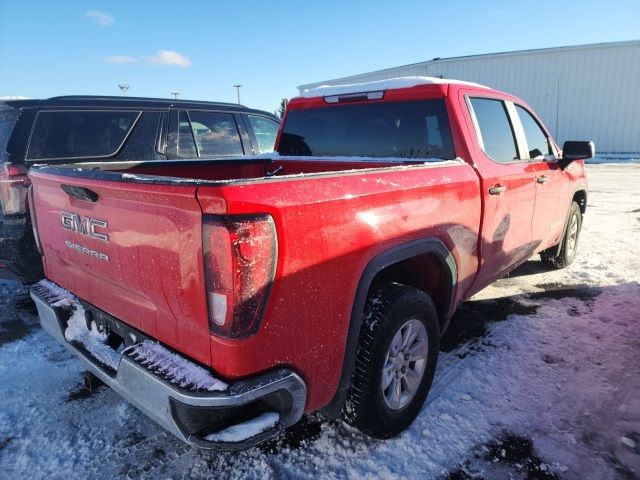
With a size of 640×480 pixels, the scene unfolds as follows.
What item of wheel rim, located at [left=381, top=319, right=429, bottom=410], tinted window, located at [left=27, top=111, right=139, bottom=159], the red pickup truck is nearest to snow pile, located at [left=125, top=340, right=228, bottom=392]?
the red pickup truck

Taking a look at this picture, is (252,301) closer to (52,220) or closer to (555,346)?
(52,220)

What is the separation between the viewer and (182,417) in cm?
160

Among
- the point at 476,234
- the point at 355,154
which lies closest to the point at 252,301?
the point at 476,234

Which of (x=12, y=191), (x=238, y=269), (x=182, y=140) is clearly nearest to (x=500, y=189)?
(x=238, y=269)

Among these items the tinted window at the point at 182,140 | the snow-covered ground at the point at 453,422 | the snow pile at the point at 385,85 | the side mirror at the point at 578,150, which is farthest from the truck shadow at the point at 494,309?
the tinted window at the point at 182,140

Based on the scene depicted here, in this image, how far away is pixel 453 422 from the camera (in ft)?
8.11

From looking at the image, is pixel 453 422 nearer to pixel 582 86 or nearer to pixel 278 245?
pixel 278 245

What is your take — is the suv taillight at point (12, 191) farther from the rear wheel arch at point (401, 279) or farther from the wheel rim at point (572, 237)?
the wheel rim at point (572, 237)

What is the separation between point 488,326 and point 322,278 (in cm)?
251

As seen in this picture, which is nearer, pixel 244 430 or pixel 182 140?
pixel 244 430

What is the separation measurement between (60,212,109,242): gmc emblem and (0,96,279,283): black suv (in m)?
1.52

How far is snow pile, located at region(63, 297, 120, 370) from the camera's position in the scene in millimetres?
2066

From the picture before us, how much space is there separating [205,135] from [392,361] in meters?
4.53

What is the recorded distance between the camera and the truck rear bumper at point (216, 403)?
1.55 m
